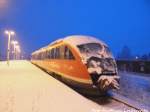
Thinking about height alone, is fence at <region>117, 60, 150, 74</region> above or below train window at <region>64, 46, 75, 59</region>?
below

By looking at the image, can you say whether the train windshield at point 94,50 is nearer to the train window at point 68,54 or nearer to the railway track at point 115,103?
the train window at point 68,54

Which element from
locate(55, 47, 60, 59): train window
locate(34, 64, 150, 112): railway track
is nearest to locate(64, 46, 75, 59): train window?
locate(55, 47, 60, 59): train window

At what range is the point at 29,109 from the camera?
8.78 meters

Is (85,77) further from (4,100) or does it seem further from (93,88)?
(4,100)

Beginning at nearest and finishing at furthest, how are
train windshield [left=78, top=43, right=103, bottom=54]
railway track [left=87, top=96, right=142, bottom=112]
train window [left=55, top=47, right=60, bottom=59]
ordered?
railway track [left=87, top=96, right=142, bottom=112] → train windshield [left=78, top=43, right=103, bottom=54] → train window [left=55, top=47, right=60, bottom=59]

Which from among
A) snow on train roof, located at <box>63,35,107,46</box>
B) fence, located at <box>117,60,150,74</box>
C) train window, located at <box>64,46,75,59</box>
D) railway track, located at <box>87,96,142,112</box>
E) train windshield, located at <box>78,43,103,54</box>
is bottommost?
railway track, located at <box>87,96,142,112</box>

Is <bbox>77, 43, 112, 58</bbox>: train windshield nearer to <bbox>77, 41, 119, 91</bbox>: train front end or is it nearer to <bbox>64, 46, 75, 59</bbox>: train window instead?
<bbox>77, 41, 119, 91</bbox>: train front end

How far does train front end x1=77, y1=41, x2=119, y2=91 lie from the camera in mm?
14594

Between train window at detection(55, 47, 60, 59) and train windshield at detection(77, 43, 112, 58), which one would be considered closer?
train windshield at detection(77, 43, 112, 58)

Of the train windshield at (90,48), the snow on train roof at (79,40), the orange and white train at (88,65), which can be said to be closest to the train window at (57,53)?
the orange and white train at (88,65)

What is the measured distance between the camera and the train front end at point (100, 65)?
14.6m

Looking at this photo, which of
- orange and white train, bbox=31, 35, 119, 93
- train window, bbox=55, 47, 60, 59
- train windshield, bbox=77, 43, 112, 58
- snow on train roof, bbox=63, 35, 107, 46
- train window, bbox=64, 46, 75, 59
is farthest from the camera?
train window, bbox=55, 47, 60, 59

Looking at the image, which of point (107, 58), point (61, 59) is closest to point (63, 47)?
point (61, 59)

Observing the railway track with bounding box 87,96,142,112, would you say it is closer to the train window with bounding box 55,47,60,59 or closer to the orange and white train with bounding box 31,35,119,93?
the orange and white train with bounding box 31,35,119,93
